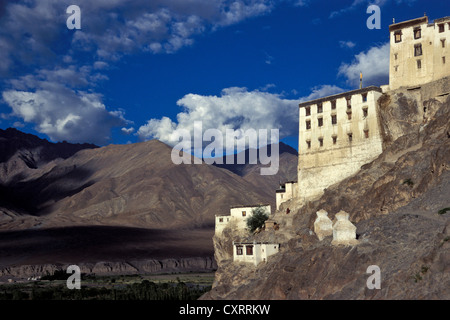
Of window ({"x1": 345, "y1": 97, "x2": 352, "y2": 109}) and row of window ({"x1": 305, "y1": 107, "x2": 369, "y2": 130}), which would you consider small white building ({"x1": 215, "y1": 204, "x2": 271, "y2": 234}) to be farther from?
window ({"x1": 345, "y1": 97, "x2": 352, "y2": 109})

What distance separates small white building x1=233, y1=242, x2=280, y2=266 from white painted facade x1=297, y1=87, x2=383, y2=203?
1094cm

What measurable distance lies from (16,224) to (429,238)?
160499 millimetres

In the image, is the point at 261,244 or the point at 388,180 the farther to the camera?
A: the point at 261,244

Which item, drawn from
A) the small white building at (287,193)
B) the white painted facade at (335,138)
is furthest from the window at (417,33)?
the small white building at (287,193)

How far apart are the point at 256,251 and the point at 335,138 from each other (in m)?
17.6

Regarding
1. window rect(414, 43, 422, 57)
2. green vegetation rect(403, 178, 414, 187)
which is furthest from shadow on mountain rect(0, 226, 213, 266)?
green vegetation rect(403, 178, 414, 187)

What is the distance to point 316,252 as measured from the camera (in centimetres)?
4841

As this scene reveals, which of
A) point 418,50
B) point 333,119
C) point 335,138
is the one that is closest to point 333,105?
point 333,119

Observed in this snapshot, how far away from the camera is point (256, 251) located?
61.2 meters

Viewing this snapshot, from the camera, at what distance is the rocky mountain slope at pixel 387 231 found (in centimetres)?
3928

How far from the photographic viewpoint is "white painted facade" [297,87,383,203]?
6550 centimetres

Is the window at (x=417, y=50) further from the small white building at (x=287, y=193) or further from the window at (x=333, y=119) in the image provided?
the small white building at (x=287, y=193)
